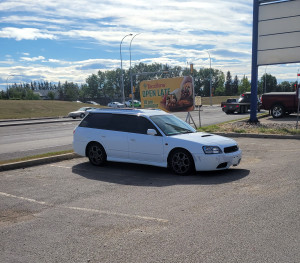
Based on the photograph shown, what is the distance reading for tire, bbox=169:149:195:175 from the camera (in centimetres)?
802

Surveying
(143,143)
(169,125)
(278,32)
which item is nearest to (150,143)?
(143,143)

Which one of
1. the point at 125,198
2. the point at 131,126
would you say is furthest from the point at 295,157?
the point at 125,198

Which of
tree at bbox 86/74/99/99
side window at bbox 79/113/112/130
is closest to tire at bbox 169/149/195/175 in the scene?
side window at bbox 79/113/112/130

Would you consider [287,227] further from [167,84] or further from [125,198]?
[167,84]

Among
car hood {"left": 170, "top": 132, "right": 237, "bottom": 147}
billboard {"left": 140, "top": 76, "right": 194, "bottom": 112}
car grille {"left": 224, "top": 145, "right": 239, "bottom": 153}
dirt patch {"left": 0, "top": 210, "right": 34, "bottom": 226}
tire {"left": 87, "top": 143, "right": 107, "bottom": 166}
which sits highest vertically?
billboard {"left": 140, "top": 76, "right": 194, "bottom": 112}

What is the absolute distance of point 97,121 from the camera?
9.74 m

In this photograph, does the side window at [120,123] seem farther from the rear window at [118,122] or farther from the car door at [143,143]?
the car door at [143,143]

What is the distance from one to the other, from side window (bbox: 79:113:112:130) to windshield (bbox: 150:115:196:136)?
1284 mm

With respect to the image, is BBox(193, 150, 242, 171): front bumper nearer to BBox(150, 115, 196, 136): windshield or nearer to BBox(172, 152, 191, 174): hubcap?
Result: BBox(172, 152, 191, 174): hubcap

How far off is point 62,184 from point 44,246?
333 cm

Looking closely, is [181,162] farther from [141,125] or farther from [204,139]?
[141,125]

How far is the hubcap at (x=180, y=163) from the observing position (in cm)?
805

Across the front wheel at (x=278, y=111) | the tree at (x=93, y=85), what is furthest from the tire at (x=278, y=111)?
the tree at (x=93, y=85)

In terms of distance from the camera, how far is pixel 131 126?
9094 mm
